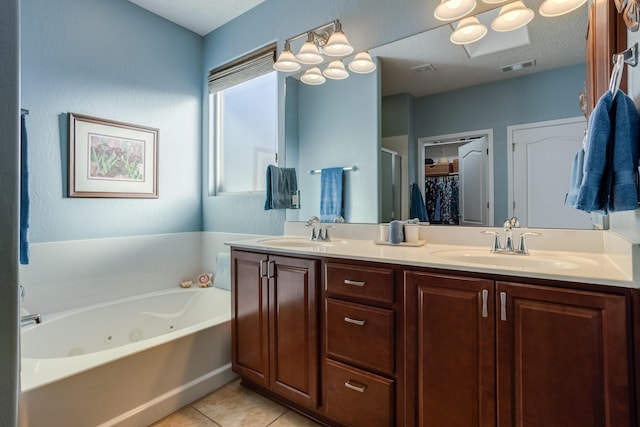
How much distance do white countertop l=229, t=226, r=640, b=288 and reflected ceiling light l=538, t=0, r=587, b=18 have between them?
108 cm

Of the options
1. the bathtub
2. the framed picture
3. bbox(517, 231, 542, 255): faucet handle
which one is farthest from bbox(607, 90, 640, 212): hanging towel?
the framed picture

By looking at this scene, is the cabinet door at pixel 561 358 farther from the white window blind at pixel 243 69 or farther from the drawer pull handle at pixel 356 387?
the white window blind at pixel 243 69

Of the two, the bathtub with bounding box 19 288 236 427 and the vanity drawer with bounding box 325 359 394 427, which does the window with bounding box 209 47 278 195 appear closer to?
the bathtub with bounding box 19 288 236 427

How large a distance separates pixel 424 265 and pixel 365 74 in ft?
4.56

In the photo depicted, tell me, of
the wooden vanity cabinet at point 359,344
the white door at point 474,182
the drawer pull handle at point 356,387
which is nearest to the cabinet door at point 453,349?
the wooden vanity cabinet at point 359,344

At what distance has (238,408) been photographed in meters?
1.80

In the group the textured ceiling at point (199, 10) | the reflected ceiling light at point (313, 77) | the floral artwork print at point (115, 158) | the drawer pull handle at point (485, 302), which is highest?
the textured ceiling at point (199, 10)

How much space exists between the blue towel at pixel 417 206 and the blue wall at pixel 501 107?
31cm

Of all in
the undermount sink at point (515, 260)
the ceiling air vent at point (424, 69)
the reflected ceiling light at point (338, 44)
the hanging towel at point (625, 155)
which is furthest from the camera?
the reflected ceiling light at point (338, 44)

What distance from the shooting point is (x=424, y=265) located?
125 centimetres

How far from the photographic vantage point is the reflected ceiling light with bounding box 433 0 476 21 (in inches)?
65.1

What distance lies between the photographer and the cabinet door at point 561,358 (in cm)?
91

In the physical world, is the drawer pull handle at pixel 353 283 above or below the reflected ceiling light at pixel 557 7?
below

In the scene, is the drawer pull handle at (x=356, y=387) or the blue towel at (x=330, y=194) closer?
the drawer pull handle at (x=356, y=387)
